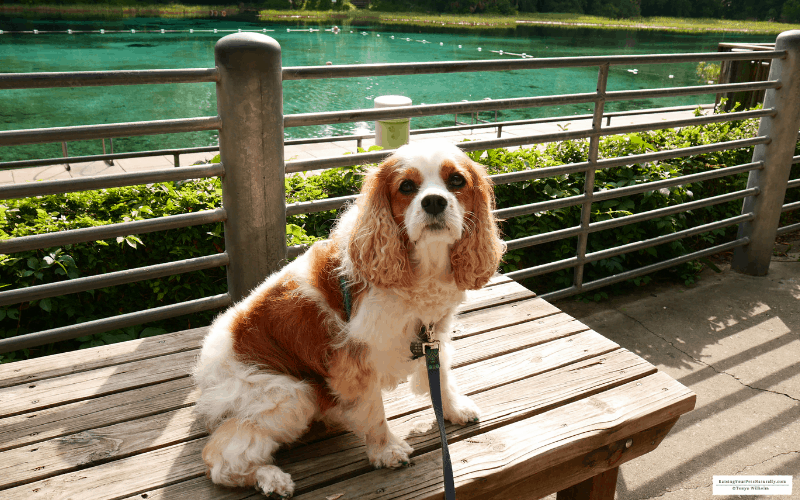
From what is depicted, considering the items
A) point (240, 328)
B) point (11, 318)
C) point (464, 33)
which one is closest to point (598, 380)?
point (240, 328)

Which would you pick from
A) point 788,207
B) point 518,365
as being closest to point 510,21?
point 788,207

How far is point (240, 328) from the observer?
6.79ft

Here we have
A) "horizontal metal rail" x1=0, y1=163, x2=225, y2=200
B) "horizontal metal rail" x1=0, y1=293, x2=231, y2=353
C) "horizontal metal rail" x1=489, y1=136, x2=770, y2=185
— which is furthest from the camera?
"horizontal metal rail" x1=489, y1=136, x2=770, y2=185

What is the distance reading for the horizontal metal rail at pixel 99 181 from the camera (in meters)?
2.35

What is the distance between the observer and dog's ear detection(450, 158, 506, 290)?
1.93 meters

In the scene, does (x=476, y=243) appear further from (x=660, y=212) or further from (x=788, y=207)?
(x=788, y=207)

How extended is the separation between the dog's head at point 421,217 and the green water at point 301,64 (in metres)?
15.5

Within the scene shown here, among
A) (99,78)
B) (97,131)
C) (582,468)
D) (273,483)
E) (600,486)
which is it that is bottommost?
(600,486)

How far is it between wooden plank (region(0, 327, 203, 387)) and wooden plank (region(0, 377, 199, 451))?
0.90ft

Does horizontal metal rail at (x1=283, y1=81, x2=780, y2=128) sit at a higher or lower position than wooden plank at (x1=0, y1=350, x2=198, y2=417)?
higher

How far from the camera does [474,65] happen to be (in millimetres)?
3221

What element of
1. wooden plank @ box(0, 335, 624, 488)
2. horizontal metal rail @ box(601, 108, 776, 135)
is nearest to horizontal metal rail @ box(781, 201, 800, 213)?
horizontal metal rail @ box(601, 108, 776, 135)

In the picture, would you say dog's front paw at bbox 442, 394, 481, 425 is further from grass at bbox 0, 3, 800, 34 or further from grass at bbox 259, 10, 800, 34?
grass at bbox 259, 10, 800, 34

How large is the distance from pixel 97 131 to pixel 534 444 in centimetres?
213
